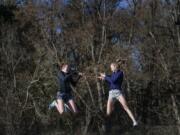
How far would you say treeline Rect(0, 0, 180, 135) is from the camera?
33406 millimetres

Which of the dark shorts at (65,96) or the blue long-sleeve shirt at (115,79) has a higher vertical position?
the blue long-sleeve shirt at (115,79)

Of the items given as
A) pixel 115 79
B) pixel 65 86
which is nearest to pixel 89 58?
pixel 65 86

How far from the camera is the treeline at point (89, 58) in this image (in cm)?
3341

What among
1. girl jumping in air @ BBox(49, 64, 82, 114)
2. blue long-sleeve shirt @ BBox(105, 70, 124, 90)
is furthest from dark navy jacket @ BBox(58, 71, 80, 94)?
blue long-sleeve shirt @ BBox(105, 70, 124, 90)

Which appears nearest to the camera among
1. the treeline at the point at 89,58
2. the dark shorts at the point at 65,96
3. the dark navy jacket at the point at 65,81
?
the dark navy jacket at the point at 65,81

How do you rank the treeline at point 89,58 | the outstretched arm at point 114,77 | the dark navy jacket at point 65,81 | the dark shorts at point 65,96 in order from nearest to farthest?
the outstretched arm at point 114,77 < the dark navy jacket at point 65,81 < the dark shorts at point 65,96 < the treeline at point 89,58

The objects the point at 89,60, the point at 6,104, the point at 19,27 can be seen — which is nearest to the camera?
the point at 6,104

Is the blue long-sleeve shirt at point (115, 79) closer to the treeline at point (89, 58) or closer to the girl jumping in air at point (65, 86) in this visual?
the girl jumping in air at point (65, 86)

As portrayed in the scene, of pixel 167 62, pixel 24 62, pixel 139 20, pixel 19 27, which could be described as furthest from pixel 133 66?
pixel 19 27

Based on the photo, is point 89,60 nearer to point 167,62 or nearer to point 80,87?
point 80,87

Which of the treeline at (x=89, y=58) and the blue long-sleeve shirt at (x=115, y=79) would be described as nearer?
the blue long-sleeve shirt at (x=115, y=79)

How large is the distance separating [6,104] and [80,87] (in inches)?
251

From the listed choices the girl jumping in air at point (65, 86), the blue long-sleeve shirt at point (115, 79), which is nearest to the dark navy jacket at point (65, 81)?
the girl jumping in air at point (65, 86)

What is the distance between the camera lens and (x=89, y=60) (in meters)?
36.5
